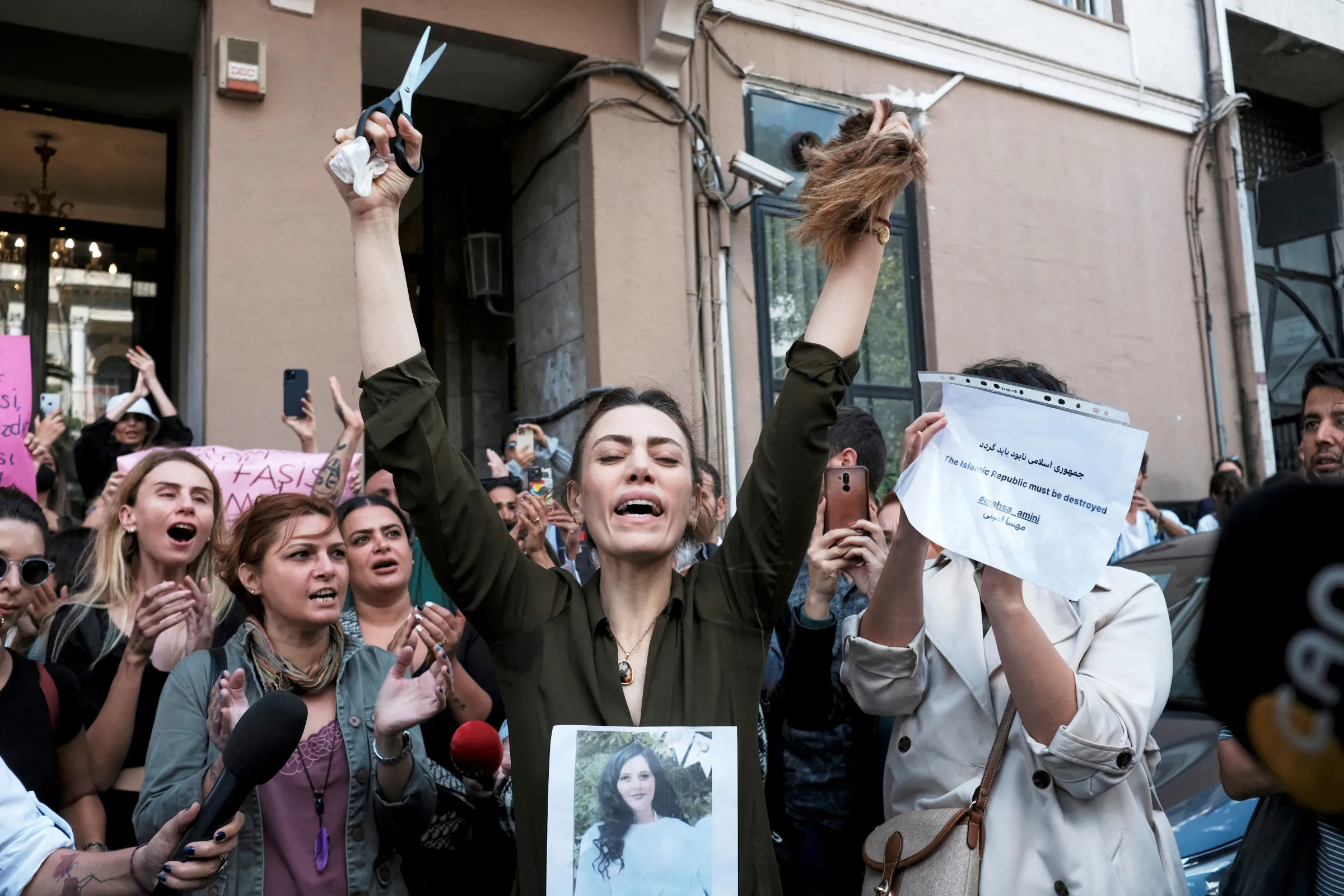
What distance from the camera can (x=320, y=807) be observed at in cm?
275

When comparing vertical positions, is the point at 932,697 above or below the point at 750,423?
below

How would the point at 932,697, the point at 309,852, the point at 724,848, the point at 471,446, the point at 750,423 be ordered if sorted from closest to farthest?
the point at 724,848 → the point at 932,697 → the point at 309,852 → the point at 750,423 → the point at 471,446

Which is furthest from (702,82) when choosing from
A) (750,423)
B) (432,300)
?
(432,300)

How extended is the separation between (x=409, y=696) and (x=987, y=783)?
4.45 feet

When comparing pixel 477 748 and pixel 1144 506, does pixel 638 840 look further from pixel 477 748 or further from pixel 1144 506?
pixel 1144 506

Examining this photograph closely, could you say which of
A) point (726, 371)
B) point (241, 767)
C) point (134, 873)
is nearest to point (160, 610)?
point (134, 873)

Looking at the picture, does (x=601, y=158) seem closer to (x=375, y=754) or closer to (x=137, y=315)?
(x=137, y=315)

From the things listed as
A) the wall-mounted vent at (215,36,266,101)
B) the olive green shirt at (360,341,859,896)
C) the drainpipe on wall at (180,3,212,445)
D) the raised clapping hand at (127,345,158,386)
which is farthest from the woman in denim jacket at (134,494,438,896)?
the wall-mounted vent at (215,36,266,101)

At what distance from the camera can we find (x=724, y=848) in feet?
5.83

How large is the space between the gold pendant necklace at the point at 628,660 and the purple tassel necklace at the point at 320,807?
1099 millimetres

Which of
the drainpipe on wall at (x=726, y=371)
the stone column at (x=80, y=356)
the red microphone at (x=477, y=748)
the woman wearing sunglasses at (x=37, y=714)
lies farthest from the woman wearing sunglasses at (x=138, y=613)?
the stone column at (x=80, y=356)

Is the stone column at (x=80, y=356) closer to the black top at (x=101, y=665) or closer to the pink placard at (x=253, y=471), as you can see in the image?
the pink placard at (x=253, y=471)

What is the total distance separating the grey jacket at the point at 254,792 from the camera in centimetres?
260

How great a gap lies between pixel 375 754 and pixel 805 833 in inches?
43.2
